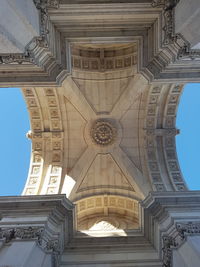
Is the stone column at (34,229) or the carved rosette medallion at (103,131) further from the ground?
the carved rosette medallion at (103,131)

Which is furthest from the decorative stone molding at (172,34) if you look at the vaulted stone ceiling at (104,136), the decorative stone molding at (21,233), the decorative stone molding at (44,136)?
the decorative stone molding at (44,136)

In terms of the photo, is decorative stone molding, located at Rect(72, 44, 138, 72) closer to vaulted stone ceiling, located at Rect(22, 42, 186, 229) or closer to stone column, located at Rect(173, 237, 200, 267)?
vaulted stone ceiling, located at Rect(22, 42, 186, 229)

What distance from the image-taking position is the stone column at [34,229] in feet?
36.7

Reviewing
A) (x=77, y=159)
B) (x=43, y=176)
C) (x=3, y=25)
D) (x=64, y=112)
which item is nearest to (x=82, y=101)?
(x=64, y=112)

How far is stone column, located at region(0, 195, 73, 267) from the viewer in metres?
11.2

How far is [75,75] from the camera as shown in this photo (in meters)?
20.5

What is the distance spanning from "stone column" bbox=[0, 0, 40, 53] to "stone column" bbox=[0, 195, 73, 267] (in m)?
6.28

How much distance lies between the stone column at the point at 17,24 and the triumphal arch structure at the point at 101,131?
4 centimetres

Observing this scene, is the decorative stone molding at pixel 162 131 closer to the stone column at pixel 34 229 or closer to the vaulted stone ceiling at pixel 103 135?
the vaulted stone ceiling at pixel 103 135

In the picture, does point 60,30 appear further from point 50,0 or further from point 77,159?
point 77,159

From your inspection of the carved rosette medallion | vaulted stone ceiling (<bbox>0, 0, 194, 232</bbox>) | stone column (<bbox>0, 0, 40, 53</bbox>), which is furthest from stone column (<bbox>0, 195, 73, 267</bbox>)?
the carved rosette medallion

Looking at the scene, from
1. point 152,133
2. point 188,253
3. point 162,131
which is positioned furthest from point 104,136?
point 188,253

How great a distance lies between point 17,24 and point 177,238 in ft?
28.6

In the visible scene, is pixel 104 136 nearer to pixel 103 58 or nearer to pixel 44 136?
pixel 44 136
